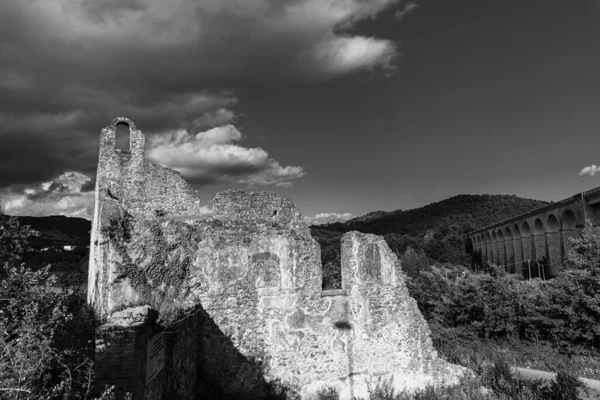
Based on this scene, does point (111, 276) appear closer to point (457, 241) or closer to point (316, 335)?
point (316, 335)

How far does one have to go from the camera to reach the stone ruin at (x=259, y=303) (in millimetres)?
9203

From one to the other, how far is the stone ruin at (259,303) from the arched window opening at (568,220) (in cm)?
5397

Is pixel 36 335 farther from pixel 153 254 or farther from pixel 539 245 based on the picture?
pixel 539 245

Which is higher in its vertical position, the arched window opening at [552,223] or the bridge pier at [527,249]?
the arched window opening at [552,223]

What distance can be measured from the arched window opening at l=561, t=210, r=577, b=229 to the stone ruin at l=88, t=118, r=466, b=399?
5397cm

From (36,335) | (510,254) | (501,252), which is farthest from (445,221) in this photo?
(36,335)

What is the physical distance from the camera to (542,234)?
64938 millimetres

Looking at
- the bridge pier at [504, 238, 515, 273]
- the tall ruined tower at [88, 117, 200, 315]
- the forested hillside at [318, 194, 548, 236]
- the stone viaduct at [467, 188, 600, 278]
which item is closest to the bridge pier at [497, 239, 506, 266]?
the stone viaduct at [467, 188, 600, 278]

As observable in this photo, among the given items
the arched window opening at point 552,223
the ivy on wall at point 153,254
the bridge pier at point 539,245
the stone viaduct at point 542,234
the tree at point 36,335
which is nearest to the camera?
the tree at point 36,335

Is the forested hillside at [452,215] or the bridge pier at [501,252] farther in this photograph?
the forested hillside at [452,215]

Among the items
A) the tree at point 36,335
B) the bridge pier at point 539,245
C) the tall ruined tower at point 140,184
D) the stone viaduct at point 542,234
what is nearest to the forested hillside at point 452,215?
the stone viaduct at point 542,234

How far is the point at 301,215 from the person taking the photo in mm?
13164

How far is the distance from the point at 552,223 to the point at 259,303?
2566 inches

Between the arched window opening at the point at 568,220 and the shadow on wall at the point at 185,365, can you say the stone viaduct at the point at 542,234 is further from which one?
the shadow on wall at the point at 185,365
